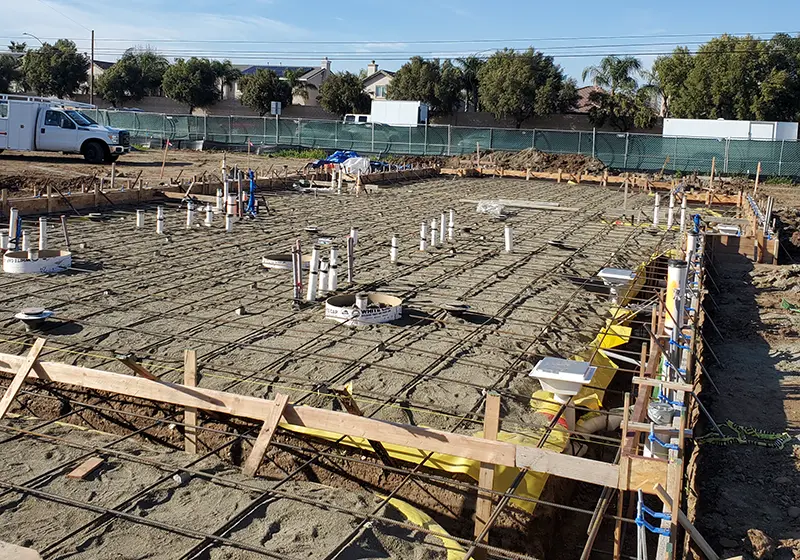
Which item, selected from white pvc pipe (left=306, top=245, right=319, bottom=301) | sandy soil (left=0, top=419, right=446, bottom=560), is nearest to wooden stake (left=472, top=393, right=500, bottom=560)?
sandy soil (left=0, top=419, right=446, bottom=560)

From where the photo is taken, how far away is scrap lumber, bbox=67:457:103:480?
5.41 m

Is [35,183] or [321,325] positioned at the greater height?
[35,183]

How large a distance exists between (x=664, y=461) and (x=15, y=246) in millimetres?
10195

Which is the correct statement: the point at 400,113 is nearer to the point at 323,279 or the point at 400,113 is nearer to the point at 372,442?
the point at 323,279

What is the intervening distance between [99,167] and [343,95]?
2839 cm

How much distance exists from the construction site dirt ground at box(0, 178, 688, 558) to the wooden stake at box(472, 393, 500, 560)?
20 cm

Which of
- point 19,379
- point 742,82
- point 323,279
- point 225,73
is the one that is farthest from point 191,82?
point 19,379

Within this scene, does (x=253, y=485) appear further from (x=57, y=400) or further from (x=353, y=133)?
(x=353, y=133)

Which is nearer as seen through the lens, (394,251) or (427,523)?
(427,523)

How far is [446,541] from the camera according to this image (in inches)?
191

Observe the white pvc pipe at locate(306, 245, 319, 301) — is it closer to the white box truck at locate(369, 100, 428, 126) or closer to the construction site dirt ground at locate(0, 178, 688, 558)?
the construction site dirt ground at locate(0, 178, 688, 558)

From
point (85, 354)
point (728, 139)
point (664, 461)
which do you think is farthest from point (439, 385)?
point (728, 139)

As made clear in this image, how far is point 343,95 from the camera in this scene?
5312 centimetres

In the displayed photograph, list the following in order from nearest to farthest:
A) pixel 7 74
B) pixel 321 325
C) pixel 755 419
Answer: pixel 755 419, pixel 321 325, pixel 7 74
